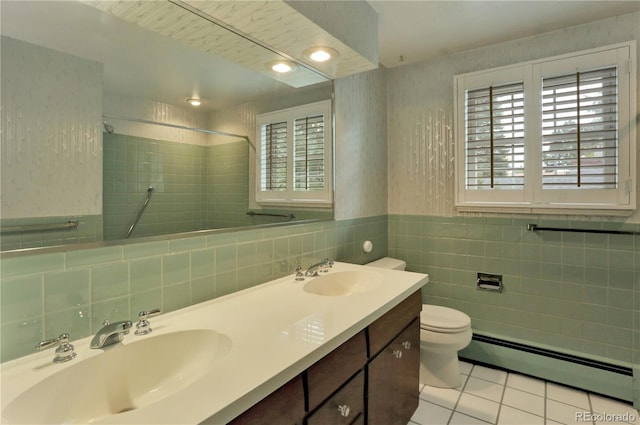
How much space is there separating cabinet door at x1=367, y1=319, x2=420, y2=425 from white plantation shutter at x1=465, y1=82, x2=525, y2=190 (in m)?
1.29

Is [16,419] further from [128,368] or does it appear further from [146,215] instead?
[146,215]

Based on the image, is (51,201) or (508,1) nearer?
(51,201)

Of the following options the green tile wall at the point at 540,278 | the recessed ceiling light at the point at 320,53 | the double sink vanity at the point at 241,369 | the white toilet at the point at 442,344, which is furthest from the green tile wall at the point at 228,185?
the green tile wall at the point at 540,278

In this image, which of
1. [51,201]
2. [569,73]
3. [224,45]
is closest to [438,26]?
[569,73]

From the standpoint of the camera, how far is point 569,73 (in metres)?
2.11

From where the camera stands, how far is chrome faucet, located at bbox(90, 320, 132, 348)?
0.91m

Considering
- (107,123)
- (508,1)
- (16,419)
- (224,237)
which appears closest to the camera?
(16,419)

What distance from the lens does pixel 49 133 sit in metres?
0.96

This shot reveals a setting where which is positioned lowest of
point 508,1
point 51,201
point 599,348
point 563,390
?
point 563,390

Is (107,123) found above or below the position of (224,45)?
below

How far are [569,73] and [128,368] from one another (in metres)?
2.79

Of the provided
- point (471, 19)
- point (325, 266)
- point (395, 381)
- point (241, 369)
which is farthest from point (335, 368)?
point (471, 19)

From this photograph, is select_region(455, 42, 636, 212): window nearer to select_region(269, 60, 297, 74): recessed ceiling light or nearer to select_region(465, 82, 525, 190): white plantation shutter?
select_region(465, 82, 525, 190): white plantation shutter

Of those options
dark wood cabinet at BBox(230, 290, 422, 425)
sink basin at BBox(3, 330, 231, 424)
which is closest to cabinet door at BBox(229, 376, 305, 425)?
dark wood cabinet at BBox(230, 290, 422, 425)
